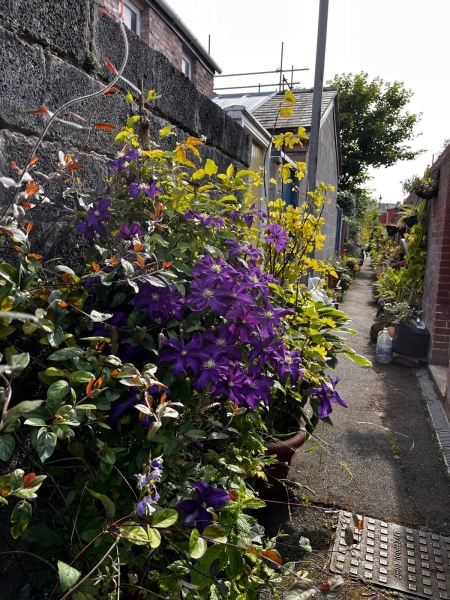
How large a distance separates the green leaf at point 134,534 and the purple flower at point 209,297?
0.67 metres

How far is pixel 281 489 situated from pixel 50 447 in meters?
1.99

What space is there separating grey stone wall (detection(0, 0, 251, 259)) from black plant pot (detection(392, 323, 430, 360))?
14.8 feet

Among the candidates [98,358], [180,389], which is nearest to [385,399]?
[180,389]

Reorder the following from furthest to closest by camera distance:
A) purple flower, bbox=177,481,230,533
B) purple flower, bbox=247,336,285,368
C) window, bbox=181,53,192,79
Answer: window, bbox=181,53,192,79 < purple flower, bbox=247,336,285,368 < purple flower, bbox=177,481,230,533

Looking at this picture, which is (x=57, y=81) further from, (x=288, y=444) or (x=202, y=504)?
(x=288, y=444)

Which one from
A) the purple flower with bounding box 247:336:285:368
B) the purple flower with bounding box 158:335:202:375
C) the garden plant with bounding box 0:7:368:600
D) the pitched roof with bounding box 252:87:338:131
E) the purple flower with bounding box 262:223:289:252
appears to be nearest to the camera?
the garden plant with bounding box 0:7:368:600

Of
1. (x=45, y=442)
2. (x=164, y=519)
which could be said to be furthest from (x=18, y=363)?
(x=164, y=519)

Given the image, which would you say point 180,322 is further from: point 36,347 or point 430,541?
point 430,541

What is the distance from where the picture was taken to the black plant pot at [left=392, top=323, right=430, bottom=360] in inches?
234

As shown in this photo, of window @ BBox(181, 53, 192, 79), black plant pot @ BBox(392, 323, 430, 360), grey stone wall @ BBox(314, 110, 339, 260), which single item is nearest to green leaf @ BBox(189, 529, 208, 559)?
black plant pot @ BBox(392, 323, 430, 360)

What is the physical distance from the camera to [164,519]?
3.70 ft

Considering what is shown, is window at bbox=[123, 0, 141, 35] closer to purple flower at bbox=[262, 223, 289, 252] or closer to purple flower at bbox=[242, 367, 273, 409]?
purple flower at bbox=[262, 223, 289, 252]

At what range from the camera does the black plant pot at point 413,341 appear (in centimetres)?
595

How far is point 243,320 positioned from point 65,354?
618 mm
